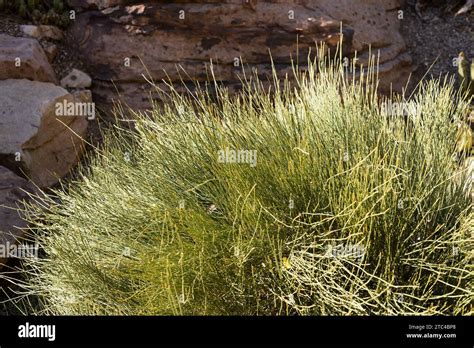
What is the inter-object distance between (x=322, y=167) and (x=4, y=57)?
12.0 feet

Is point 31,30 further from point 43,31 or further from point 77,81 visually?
point 77,81

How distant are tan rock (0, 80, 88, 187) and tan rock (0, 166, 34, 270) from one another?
34 cm

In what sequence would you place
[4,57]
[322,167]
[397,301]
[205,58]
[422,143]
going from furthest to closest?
[205,58], [4,57], [422,143], [322,167], [397,301]

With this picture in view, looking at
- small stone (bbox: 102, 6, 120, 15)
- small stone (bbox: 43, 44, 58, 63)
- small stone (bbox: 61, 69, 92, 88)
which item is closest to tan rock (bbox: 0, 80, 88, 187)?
small stone (bbox: 61, 69, 92, 88)

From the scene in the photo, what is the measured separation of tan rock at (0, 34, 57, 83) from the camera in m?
6.52

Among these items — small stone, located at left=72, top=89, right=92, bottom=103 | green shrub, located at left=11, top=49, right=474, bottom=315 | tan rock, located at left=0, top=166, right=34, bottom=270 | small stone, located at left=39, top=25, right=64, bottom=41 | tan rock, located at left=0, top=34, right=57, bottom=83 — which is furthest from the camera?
small stone, located at left=39, top=25, right=64, bottom=41

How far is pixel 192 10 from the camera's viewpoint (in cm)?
711

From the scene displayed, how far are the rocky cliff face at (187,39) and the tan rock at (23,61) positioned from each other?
1.69ft

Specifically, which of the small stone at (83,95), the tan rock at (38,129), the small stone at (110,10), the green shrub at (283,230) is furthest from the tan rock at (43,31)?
the green shrub at (283,230)

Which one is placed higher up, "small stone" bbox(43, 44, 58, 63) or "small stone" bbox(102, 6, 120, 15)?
"small stone" bbox(102, 6, 120, 15)

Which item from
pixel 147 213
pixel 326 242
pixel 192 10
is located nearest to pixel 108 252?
pixel 147 213

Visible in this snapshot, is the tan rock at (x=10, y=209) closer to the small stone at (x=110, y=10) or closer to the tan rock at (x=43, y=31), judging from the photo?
the tan rock at (x=43, y=31)

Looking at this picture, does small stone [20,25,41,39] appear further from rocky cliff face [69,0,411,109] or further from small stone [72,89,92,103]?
small stone [72,89,92,103]

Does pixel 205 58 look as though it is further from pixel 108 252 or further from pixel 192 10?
pixel 108 252
